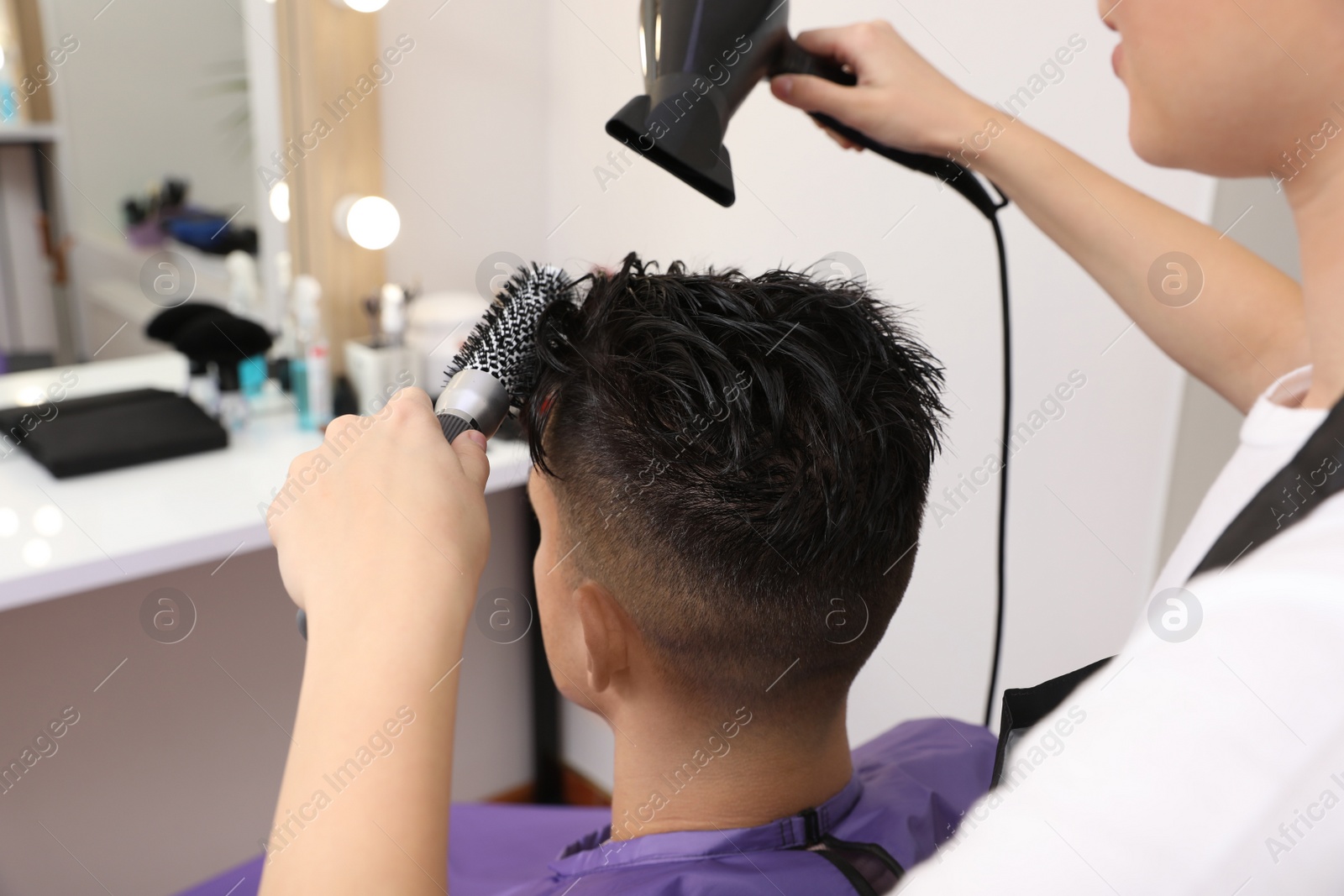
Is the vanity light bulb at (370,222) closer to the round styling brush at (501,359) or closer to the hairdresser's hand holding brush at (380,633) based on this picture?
the round styling brush at (501,359)

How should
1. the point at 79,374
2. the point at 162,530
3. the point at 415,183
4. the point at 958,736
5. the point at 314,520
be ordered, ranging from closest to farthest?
1. the point at 314,520
2. the point at 958,736
3. the point at 162,530
4. the point at 79,374
5. the point at 415,183

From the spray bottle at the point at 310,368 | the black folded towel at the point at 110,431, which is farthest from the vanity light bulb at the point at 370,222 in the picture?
the black folded towel at the point at 110,431

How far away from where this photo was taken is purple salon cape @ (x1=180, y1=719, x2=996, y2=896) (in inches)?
32.7

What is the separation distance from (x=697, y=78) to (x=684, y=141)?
0.08m

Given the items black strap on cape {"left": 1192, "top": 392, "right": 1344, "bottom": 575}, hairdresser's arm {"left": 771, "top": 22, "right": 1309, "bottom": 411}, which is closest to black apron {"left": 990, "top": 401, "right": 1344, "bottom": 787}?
black strap on cape {"left": 1192, "top": 392, "right": 1344, "bottom": 575}

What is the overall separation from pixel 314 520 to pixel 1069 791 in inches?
18.3

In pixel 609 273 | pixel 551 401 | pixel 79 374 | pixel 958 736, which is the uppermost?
pixel 609 273

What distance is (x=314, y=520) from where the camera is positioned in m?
0.62

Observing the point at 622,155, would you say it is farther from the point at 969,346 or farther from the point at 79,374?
the point at 79,374

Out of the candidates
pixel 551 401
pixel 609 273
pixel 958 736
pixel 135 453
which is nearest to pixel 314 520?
pixel 551 401

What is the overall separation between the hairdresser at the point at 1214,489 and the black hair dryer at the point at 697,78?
0.40ft

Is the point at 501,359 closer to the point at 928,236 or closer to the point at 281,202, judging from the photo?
the point at 928,236

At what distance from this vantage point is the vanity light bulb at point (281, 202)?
196 centimetres

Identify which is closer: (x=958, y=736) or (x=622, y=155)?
(x=958, y=736)
